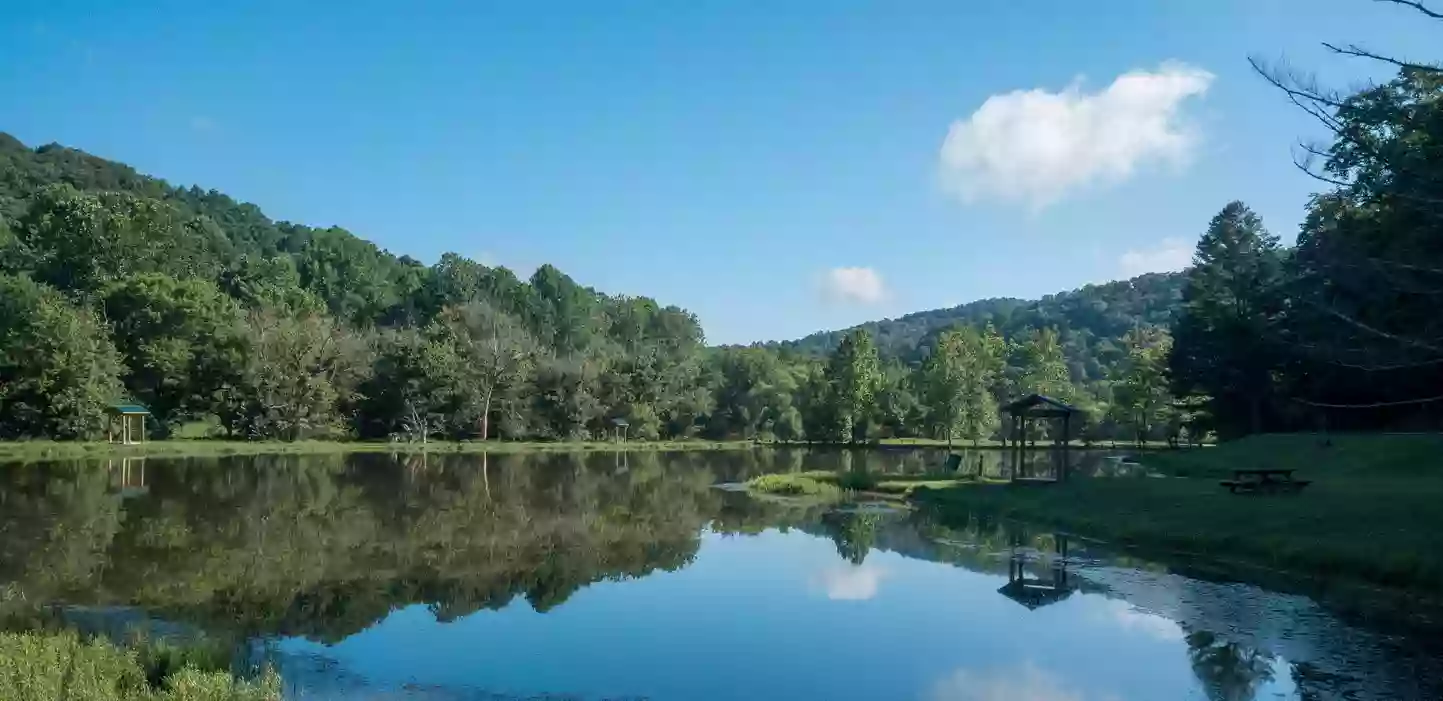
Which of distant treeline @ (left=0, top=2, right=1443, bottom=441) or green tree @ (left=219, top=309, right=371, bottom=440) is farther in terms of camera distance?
green tree @ (left=219, top=309, right=371, bottom=440)

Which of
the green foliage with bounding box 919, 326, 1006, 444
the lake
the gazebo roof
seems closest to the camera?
the lake

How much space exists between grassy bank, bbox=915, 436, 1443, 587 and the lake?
0.95 metres

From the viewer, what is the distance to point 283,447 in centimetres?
5316

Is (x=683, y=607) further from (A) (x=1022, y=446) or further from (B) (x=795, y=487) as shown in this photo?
(A) (x=1022, y=446)

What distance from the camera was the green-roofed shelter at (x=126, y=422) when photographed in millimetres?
50656

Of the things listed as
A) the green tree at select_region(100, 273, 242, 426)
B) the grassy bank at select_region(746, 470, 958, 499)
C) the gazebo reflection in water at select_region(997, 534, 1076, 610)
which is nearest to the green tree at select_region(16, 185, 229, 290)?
the green tree at select_region(100, 273, 242, 426)

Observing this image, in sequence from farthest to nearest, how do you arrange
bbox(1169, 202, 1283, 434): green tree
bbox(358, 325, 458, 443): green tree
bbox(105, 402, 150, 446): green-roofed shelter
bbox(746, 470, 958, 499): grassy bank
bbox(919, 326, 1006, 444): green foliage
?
bbox(919, 326, 1006, 444): green foliage, bbox(358, 325, 458, 443): green tree, bbox(105, 402, 150, 446): green-roofed shelter, bbox(1169, 202, 1283, 434): green tree, bbox(746, 470, 958, 499): grassy bank

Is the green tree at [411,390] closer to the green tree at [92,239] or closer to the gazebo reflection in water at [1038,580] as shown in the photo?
the green tree at [92,239]

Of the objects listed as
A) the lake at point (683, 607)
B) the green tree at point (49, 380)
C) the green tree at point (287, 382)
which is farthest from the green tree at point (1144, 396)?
the green tree at point (49, 380)

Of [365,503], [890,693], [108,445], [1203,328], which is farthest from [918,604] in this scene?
[108,445]

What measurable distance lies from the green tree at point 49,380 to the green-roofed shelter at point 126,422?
85 cm

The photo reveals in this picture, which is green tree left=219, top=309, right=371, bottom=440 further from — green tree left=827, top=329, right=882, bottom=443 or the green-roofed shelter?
green tree left=827, top=329, right=882, bottom=443

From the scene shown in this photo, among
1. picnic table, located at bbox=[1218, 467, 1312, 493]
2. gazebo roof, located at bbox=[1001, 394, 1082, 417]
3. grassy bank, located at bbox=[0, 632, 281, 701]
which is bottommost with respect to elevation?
grassy bank, located at bbox=[0, 632, 281, 701]

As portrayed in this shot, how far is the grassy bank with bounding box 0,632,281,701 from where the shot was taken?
848 cm
